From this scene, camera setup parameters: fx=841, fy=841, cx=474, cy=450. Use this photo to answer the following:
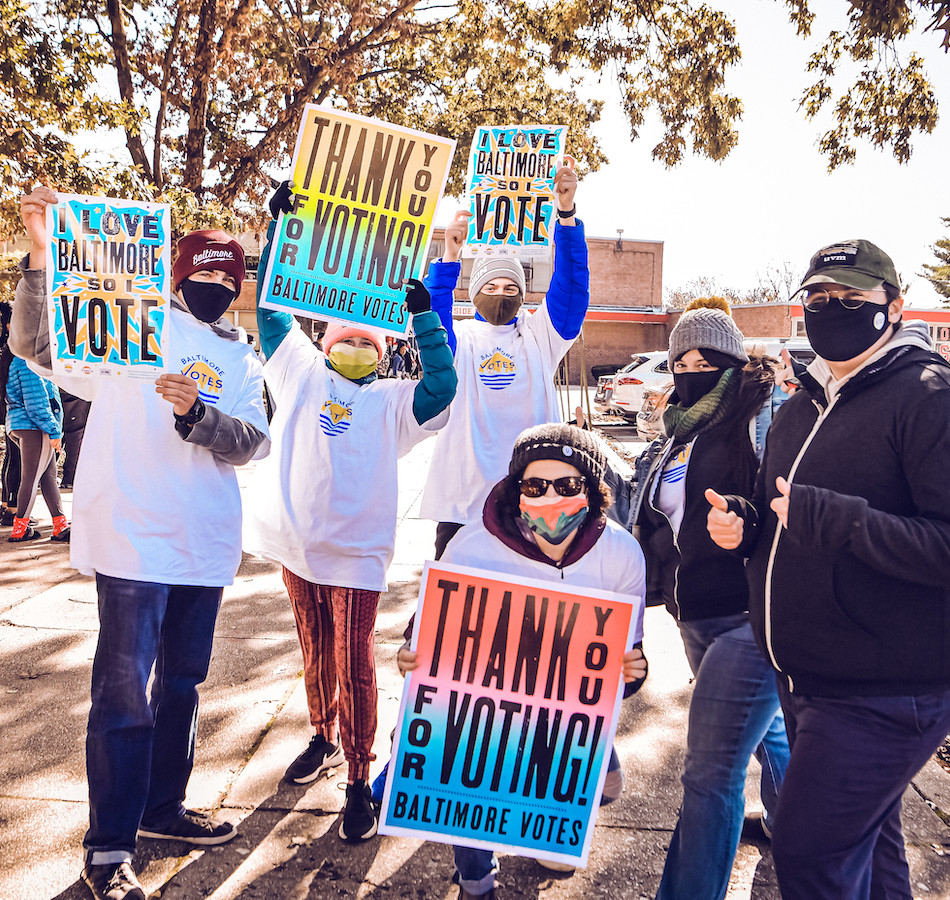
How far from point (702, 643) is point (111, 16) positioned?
1261 cm

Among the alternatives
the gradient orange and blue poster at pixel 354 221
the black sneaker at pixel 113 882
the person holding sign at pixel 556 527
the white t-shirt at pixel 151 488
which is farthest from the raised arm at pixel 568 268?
the black sneaker at pixel 113 882

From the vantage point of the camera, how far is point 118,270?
2.72 m

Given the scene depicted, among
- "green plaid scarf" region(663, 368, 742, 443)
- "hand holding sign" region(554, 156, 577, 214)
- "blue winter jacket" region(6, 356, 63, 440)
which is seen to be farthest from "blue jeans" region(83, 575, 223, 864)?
"blue winter jacket" region(6, 356, 63, 440)

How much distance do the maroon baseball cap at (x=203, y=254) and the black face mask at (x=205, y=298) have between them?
0.04 metres

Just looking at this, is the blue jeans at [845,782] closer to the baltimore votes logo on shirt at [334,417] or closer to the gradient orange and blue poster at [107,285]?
the baltimore votes logo on shirt at [334,417]

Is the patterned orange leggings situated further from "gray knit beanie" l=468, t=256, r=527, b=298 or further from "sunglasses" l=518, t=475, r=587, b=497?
"gray knit beanie" l=468, t=256, r=527, b=298

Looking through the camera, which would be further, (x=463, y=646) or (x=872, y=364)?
(x=463, y=646)

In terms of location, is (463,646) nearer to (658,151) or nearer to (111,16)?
(658,151)

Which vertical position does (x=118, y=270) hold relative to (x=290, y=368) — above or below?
above

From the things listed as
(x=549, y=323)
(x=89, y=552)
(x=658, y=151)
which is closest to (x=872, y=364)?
(x=549, y=323)

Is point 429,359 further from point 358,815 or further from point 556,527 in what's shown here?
point 358,815

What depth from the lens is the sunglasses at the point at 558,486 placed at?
2533 mm

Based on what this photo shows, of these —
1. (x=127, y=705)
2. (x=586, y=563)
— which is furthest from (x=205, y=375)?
(x=586, y=563)

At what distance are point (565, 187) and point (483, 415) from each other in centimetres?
103
